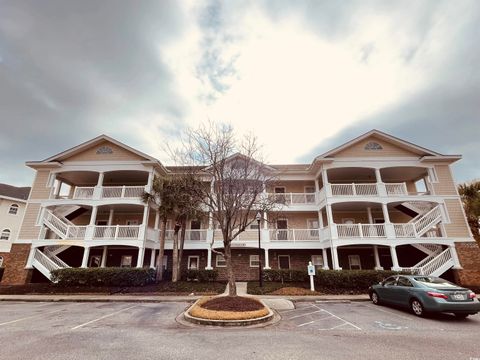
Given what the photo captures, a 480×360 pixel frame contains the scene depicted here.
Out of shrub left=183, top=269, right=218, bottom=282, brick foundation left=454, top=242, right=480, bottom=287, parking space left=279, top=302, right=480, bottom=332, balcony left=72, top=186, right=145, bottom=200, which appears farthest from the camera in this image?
balcony left=72, top=186, right=145, bottom=200

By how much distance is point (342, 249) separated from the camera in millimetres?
20250

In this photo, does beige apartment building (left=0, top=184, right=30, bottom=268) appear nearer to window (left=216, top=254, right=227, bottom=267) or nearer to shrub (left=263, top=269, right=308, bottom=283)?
window (left=216, top=254, right=227, bottom=267)

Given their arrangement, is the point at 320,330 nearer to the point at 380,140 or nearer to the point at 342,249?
the point at 342,249

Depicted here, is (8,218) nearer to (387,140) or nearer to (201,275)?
(201,275)

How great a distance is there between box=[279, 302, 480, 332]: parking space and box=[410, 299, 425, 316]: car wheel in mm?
194

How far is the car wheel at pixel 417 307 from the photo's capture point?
28.5 ft

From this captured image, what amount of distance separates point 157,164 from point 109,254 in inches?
375

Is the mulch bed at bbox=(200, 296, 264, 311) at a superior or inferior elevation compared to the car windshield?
inferior

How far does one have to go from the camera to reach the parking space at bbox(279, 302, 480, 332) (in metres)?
7.43

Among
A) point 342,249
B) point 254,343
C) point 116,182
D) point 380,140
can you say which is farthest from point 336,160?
point 116,182

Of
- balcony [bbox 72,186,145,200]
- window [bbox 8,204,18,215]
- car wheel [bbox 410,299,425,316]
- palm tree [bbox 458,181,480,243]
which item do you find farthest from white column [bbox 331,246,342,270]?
window [bbox 8,204,18,215]

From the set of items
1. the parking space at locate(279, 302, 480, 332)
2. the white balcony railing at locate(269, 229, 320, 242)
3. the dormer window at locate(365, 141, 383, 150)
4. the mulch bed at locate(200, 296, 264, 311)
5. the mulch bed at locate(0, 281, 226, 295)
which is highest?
the dormer window at locate(365, 141, 383, 150)

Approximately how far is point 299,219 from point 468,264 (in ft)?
38.9

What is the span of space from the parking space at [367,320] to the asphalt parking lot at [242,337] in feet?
0.09
